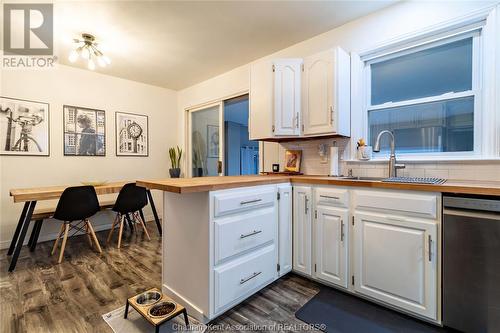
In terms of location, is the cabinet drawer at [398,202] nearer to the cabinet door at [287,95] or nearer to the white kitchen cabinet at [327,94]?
the white kitchen cabinet at [327,94]

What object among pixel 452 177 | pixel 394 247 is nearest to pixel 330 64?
pixel 452 177

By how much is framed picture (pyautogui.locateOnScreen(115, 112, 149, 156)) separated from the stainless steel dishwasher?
13.6 ft

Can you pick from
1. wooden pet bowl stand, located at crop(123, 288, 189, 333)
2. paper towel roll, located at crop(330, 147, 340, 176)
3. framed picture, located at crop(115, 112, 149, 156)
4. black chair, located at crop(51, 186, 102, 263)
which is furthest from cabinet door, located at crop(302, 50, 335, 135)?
framed picture, located at crop(115, 112, 149, 156)

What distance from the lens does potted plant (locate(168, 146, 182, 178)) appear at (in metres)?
4.27

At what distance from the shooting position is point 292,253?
2.15 m

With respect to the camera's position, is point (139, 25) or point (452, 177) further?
point (139, 25)

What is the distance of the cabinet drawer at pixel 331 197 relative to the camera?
1.83m

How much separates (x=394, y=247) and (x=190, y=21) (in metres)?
2.64

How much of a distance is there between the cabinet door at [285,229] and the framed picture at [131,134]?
10.1 feet

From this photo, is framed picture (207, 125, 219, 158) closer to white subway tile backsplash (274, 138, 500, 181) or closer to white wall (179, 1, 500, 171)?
white wall (179, 1, 500, 171)

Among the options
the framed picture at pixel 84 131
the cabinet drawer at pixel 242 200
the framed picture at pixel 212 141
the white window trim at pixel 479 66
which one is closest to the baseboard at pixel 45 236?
the framed picture at pixel 84 131

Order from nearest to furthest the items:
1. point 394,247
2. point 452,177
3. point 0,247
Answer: point 394,247, point 452,177, point 0,247

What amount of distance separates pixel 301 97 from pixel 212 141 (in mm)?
2008

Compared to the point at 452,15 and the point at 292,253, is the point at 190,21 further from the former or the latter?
the point at 292,253
